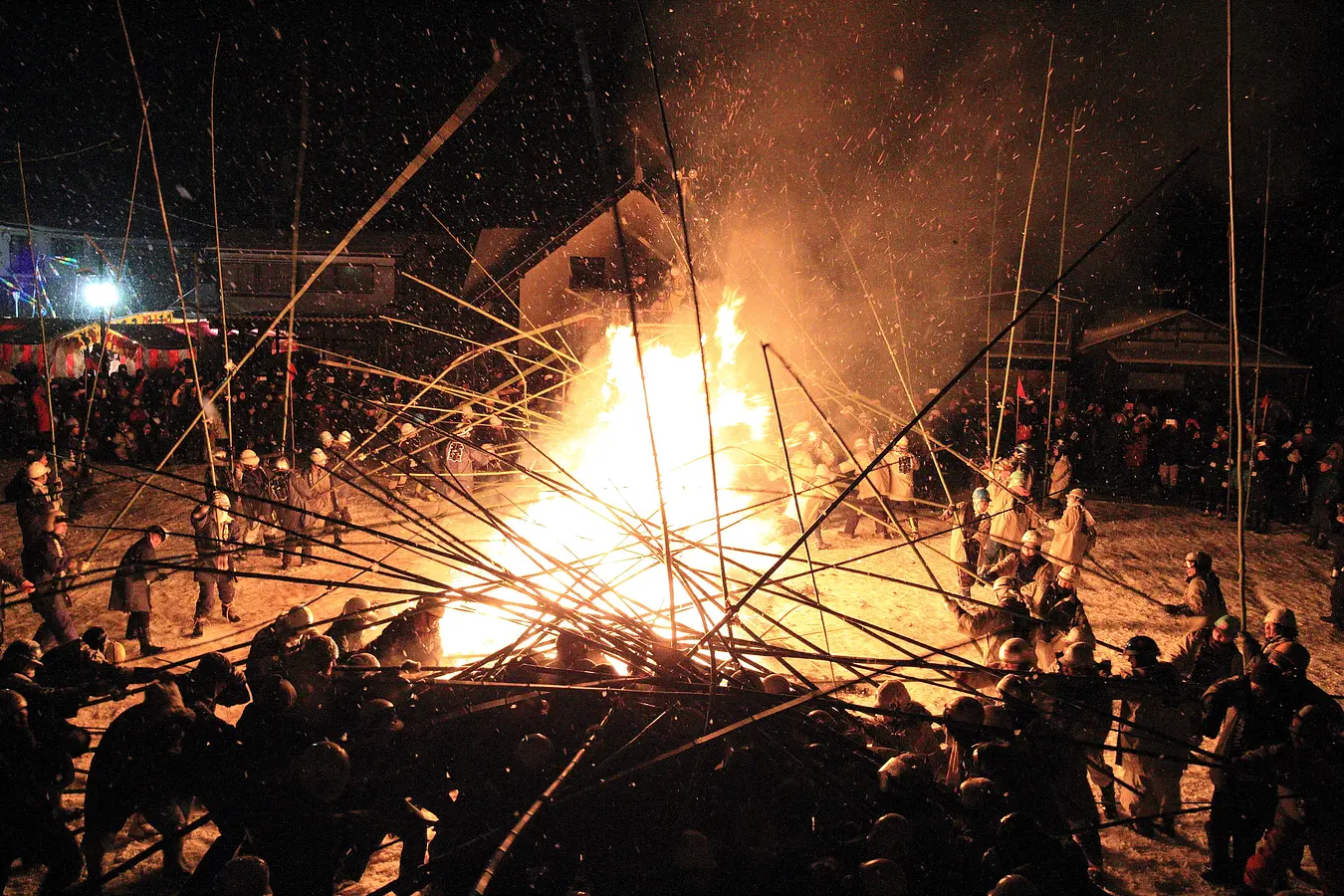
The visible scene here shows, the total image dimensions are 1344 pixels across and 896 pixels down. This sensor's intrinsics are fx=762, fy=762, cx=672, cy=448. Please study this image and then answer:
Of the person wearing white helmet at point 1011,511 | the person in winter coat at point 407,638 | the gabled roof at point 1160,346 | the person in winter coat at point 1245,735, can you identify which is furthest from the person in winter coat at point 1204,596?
the gabled roof at point 1160,346

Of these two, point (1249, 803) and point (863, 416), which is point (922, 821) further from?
point (863, 416)

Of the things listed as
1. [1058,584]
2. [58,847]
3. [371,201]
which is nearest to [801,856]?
[58,847]

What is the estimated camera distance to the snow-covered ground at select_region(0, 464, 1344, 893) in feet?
16.0

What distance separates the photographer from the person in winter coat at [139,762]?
11.7ft

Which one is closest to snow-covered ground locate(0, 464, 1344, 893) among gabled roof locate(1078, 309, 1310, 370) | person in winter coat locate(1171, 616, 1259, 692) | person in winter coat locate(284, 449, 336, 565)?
person in winter coat locate(284, 449, 336, 565)

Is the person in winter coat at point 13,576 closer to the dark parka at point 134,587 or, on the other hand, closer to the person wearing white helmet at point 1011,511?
the dark parka at point 134,587

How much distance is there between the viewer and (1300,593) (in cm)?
1015

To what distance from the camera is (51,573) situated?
6.96 meters

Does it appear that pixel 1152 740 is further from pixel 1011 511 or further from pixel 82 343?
pixel 82 343

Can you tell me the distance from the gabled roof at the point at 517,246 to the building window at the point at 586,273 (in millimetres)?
672

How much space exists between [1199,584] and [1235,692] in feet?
7.82

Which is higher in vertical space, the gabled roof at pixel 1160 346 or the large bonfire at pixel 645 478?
the gabled roof at pixel 1160 346

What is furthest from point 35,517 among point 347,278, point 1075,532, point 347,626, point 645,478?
A: point 347,278

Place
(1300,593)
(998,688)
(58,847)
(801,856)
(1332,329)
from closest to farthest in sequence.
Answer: (801,856)
(58,847)
(998,688)
(1300,593)
(1332,329)
